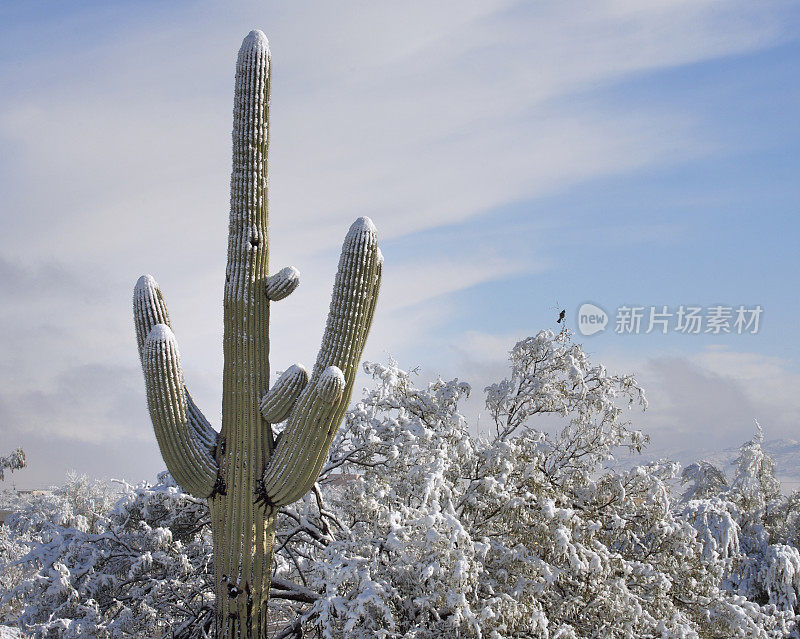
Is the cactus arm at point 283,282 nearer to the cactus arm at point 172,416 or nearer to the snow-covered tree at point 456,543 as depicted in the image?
the cactus arm at point 172,416

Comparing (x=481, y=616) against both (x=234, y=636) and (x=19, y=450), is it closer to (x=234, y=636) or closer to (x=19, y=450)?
(x=234, y=636)

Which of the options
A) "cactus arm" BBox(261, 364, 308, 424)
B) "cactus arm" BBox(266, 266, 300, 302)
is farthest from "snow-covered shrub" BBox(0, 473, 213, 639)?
"cactus arm" BBox(266, 266, 300, 302)

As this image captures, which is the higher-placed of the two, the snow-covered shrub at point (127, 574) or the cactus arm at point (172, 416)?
the cactus arm at point (172, 416)

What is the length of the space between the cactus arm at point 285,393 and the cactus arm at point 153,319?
0.64 metres

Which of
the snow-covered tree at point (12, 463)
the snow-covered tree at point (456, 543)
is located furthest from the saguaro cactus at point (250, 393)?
the snow-covered tree at point (12, 463)

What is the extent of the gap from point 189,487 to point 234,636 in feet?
4.49

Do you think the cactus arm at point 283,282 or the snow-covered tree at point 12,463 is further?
the snow-covered tree at point 12,463

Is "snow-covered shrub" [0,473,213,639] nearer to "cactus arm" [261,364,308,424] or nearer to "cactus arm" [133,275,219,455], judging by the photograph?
"cactus arm" [133,275,219,455]

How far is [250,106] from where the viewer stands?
7.29m

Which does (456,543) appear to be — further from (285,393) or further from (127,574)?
(127,574)

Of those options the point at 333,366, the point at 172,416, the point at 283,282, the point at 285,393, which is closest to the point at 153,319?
the point at 172,416

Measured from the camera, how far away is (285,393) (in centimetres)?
689

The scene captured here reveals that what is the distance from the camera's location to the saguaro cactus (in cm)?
684

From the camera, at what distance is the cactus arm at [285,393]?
272 inches
